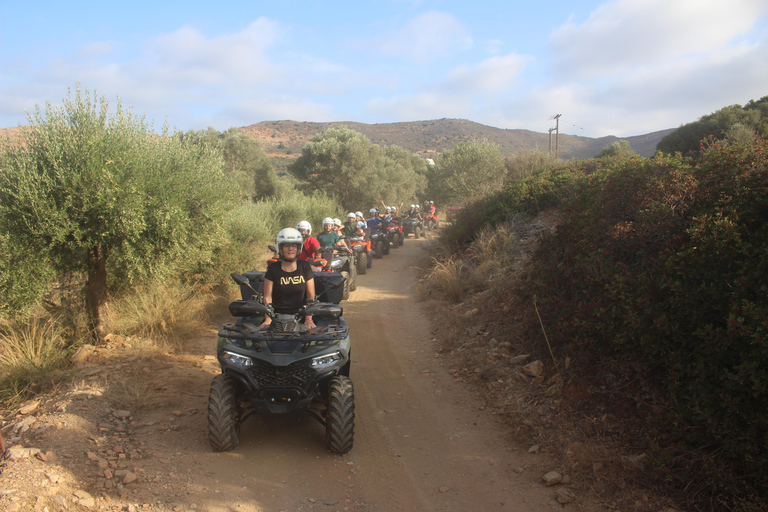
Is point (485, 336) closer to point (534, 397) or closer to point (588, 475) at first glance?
Answer: point (534, 397)

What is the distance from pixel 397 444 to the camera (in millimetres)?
4551

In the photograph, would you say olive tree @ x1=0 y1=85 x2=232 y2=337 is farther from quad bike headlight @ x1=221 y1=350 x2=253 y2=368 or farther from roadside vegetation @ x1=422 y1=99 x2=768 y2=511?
roadside vegetation @ x1=422 y1=99 x2=768 y2=511

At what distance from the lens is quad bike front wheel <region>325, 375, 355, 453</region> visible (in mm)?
4117

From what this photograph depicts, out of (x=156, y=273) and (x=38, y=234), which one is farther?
(x=156, y=273)

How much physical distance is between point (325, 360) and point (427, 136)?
79293mm

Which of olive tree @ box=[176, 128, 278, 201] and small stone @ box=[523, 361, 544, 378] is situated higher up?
olive tree @ box=[176, 128, 278, 201]

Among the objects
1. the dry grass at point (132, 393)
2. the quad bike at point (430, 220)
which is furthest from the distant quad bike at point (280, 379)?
the quad bike at point (430, 220)

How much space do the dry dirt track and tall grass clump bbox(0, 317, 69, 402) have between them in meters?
2.73

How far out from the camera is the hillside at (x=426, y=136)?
219 feet

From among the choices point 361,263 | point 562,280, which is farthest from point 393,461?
point 361,263

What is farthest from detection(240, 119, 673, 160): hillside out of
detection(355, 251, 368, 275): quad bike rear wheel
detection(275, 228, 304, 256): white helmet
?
detection(275, 228, 304, 256): white helmet

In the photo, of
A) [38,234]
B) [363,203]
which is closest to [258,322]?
[38,234]

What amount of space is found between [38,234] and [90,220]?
576 millimetres

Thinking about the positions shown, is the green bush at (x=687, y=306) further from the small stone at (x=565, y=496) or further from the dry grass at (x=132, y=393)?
the dry grass at (x=132, y=393)
